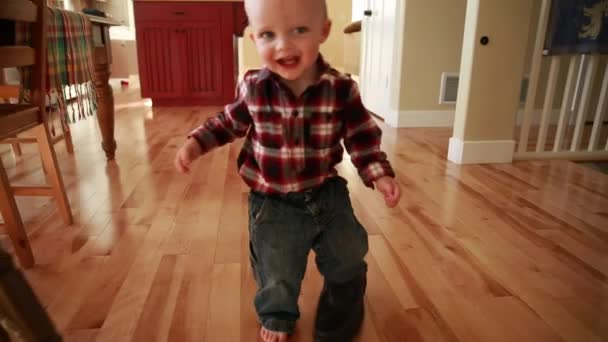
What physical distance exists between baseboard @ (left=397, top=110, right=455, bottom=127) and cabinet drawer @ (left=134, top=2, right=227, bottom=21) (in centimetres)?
177

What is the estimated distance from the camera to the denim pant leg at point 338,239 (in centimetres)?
83

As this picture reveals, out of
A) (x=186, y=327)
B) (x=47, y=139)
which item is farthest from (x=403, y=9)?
(x=186, y=327)

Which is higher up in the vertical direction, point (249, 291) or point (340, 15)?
point (340, 15)

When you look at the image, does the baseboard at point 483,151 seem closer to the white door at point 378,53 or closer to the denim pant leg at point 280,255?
the white door at point 378,53

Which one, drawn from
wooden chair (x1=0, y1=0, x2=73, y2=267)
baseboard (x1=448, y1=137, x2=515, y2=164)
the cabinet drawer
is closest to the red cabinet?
the cabinet drawer

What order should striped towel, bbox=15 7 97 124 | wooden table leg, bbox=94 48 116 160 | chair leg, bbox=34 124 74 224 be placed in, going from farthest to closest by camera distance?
A: 1. wooden table leg, bbox=94 48 116 160
2. striped towel, bbox=15 7 97 124
3. chair leg, bbox=34 124 74 224

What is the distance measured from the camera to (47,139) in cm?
123

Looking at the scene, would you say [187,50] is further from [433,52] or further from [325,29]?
[325,29]

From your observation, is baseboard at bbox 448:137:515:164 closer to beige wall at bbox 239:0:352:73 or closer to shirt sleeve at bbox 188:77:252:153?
shirt sleeve at bbox 188:77:252:153

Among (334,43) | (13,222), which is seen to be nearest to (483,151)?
(13,222)

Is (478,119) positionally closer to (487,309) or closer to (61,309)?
(487,309)

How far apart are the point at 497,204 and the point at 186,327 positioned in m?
1.18

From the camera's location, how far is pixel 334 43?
7035 mm

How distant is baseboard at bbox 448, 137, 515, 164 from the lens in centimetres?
204
